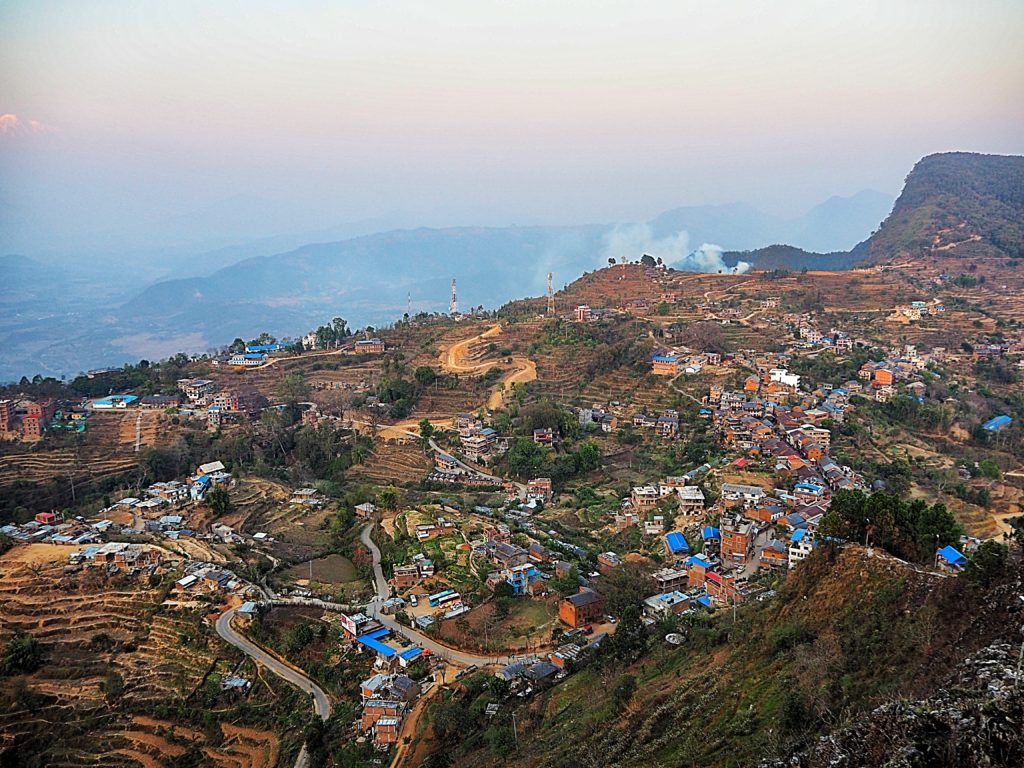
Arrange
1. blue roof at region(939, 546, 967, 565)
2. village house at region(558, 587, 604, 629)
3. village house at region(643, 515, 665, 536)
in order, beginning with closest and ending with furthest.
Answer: blue roof at region(939, 546, 967, 565) < village house at region(558, 587, 604, 629) < village house at region(643, 515, 665, 536)

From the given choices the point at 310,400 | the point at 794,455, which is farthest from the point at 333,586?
the point at 310,400

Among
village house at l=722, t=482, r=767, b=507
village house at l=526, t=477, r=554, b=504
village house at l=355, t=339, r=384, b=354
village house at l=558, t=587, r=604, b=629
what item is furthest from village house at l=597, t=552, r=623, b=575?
village house at l=355, t=339, r=384, b=354

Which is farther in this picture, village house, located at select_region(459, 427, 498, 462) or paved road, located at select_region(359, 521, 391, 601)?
village house, located at select_region(459, 427, 498, 462)

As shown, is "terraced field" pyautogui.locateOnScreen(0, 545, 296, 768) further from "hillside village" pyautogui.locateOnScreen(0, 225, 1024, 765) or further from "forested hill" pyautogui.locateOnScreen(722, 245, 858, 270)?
"forested hill" pyautogui.locateOnScreen(722, 245, 858, 270)

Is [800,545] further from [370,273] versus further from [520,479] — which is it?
[370,273]

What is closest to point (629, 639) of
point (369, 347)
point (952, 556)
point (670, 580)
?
point (670, 580)

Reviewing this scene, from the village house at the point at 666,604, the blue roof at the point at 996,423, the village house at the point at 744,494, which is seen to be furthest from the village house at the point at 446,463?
the blue roof at the point at 996,423

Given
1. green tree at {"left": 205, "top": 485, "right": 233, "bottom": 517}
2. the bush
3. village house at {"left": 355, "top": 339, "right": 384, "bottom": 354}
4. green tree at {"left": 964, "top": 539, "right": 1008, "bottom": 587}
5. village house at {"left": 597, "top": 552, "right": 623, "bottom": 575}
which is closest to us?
green tree at {"left": 964, "top": 539, "right": 1008, "bottom": 587}
